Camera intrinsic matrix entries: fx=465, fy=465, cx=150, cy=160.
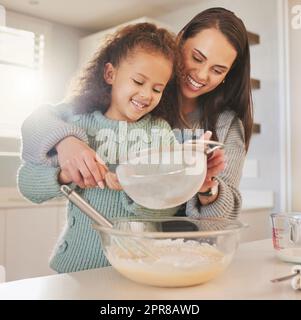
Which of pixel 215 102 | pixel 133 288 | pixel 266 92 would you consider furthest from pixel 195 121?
pixel 133 288

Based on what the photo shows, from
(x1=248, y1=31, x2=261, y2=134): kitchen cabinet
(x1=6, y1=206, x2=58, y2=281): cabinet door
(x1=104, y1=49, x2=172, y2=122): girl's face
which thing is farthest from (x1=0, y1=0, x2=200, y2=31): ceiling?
(x1=6, y1=206, x2=58, y2=281): cabinet door

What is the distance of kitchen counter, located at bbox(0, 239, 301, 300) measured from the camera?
30.5 inches

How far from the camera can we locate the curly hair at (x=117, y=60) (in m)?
1.08

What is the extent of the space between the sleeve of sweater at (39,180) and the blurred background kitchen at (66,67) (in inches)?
0.7

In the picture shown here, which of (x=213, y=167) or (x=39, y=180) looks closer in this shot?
(x=39, y=180)

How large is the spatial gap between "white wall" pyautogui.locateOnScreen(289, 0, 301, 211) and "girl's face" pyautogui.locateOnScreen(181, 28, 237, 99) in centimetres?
26

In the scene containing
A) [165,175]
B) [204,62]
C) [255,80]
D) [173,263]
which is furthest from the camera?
[255,80]

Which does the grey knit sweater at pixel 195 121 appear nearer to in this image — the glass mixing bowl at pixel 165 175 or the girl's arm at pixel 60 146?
the girl's arm at pixel 60 146

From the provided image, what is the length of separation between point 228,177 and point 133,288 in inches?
20.0

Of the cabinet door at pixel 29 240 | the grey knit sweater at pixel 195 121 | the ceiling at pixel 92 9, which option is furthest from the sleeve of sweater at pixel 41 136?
the ceiling at pixel 92 9

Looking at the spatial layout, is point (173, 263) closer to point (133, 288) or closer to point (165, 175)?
point (133, 288)

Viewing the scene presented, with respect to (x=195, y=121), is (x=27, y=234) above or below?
below

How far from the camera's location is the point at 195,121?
1.19 m

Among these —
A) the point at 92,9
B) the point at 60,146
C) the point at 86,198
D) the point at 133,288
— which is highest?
the point at 92,9
